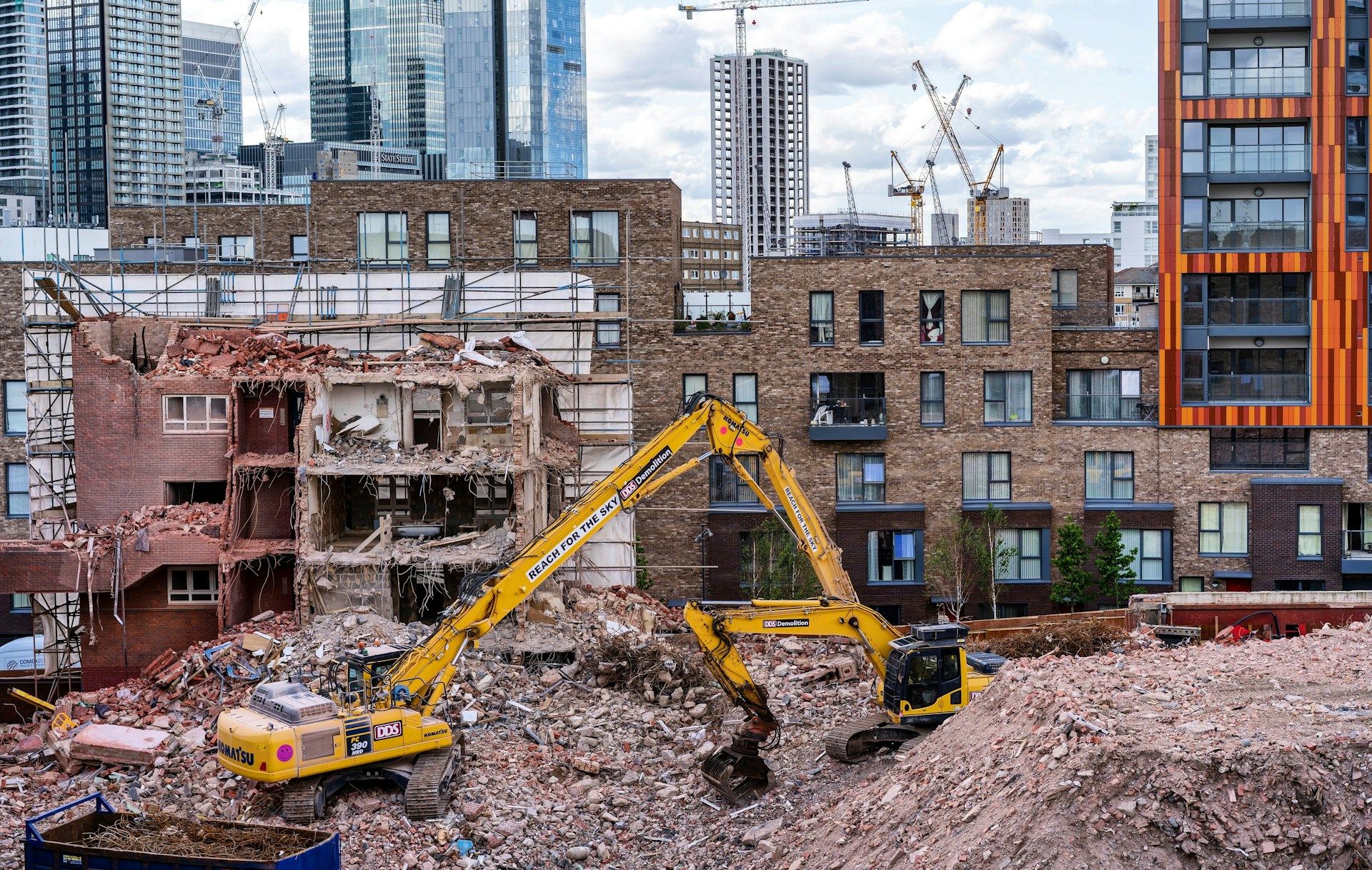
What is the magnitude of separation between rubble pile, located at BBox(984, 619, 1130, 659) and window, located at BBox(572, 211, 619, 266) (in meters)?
22.5

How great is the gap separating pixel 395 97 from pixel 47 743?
180148 millimetres

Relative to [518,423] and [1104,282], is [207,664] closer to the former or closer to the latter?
[518,423]

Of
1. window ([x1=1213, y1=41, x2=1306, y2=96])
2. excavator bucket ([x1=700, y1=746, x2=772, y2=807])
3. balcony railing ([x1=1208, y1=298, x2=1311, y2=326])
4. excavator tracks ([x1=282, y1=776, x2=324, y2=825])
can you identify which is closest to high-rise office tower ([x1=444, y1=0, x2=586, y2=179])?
window ([x1=1213, y1=41, x2=1306, y2=96])

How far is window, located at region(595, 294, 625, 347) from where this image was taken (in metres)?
52.0

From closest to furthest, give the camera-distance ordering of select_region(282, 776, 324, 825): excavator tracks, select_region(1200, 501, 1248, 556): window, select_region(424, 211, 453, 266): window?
select_region(282, 776, 324, 825): excavator tracks → select_region(1200, 501, 1248, 556): window → select_region(424, 211, 453, 266): window

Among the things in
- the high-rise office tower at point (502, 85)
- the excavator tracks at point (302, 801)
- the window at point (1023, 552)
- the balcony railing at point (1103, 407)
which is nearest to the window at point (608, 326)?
the window at point (1023, 552)

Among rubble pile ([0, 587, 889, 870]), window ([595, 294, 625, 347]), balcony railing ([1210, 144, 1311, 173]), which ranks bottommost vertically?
rubble pile ([0, 587, 889, 870])

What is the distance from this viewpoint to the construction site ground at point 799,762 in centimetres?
1892

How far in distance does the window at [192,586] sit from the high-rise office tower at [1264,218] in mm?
30832

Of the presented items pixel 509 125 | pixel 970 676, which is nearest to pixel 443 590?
pixel 970 676

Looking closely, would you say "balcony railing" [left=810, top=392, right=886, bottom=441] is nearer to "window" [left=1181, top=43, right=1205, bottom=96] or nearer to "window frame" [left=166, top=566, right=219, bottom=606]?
"window" [left=1181, top=43, right=1205, bottom=96]

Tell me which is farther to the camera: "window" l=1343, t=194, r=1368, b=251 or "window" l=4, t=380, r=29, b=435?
"window" l=4, t=380, r=29, b=435

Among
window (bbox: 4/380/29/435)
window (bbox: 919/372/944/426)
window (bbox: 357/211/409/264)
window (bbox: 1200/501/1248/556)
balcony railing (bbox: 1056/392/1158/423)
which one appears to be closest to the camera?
window (bbox: 1200/501/1248/556)

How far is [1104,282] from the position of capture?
59.1m
